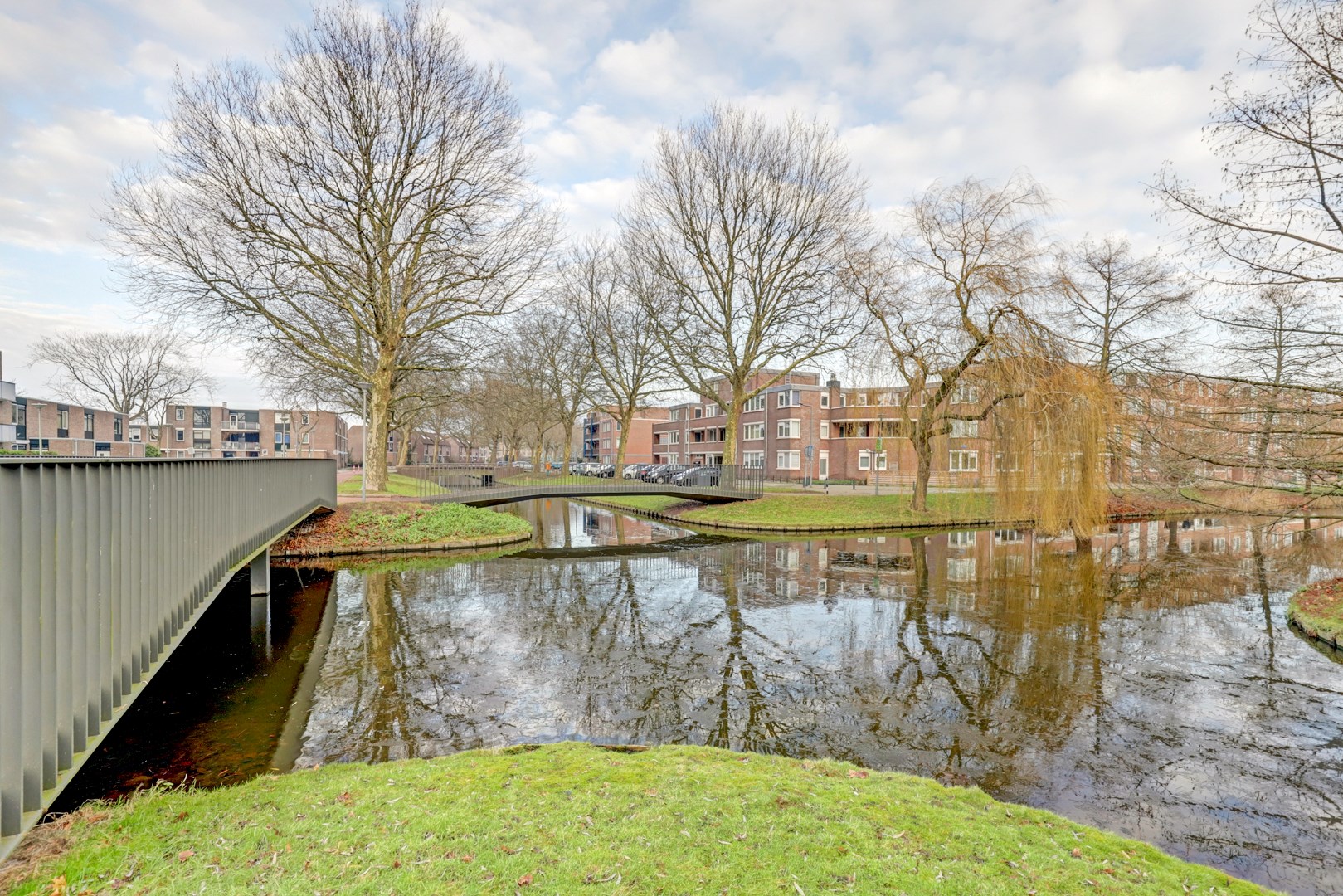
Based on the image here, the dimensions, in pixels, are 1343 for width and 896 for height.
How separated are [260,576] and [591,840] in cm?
1140

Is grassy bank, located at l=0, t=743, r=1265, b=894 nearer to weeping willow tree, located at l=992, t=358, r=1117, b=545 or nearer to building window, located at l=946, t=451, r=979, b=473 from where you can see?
weeping willow tree, located at l=992, t=358, r=1117, b=545

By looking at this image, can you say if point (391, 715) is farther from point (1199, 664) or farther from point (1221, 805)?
point (1199, 664)

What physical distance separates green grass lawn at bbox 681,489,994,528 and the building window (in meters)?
1.35

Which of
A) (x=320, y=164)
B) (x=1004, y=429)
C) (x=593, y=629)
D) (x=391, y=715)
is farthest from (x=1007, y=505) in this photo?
(x=320, y=164)

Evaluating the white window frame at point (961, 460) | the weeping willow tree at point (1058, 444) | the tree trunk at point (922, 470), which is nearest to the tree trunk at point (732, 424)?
the tree trunk at point (922, 470)

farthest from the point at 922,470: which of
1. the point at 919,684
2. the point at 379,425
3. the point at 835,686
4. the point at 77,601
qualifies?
the point at 77,601

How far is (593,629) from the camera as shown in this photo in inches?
411

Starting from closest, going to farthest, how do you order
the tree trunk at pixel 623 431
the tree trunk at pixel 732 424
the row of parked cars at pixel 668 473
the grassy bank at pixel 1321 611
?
1. the grassy bank at pixel 1321 611
2. the tree trunk at pixel 732 424
3. the row of parked cars at pixel 668 473
4. the tree trunk at pixel 623 431

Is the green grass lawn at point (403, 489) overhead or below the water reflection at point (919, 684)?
overhead

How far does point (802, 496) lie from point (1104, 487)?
499 inches

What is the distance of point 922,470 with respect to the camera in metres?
23.7

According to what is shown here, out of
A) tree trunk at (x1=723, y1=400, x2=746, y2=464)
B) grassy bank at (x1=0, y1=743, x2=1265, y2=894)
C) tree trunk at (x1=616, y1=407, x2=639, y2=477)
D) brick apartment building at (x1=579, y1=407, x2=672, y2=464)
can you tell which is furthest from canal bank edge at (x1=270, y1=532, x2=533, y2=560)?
brick apartment building at (x1=579, y1=407, x2=672, y2=464)

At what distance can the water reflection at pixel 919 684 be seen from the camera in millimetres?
5543

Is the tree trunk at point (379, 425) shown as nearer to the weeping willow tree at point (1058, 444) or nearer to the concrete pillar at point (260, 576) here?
the concrete pillar at point (260, 576)
